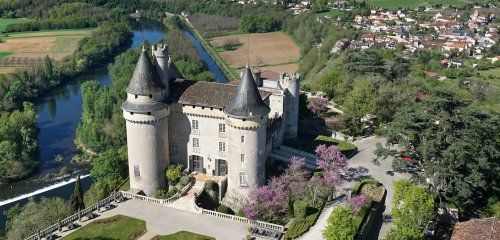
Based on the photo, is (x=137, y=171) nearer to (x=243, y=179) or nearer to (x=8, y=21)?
(x=243, y=179)

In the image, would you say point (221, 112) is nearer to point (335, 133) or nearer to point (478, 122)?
point (335, 133)

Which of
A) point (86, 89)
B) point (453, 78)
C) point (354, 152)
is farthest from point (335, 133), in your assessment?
point (453, 78)

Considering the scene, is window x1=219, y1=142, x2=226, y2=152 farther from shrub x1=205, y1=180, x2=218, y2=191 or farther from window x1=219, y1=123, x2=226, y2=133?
shrub x1=205, y1=180, x2=218, y2=191

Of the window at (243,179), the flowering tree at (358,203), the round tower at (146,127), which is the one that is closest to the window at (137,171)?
the round tower at (146,127)

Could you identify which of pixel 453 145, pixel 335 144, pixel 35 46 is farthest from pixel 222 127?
pixel 35 46

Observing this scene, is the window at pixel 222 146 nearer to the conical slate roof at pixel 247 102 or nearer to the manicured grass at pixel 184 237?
the conical slate roof at pixel 247 102
